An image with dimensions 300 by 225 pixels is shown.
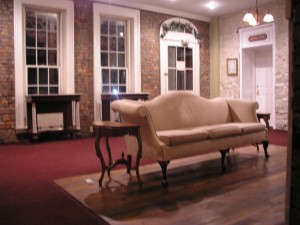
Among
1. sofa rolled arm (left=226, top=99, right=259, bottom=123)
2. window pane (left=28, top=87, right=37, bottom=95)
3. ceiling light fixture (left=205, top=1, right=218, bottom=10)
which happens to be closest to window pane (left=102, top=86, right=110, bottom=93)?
window pane (left=28, top=87, right=37, bottom=95)

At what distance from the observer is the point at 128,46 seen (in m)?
7.95

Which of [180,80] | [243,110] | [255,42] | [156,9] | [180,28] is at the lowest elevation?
[243,110]

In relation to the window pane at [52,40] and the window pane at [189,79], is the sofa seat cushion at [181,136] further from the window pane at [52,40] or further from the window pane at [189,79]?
the window pane at [189,79]

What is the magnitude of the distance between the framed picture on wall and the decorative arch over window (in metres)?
0.84

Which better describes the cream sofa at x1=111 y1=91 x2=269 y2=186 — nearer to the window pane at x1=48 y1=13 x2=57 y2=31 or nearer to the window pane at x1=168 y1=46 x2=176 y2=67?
the window pane at x1=48 y1=13 x2=57 y2=31

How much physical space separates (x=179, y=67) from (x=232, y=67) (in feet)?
4.86

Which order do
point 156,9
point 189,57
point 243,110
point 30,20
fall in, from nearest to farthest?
1. point 243,110
2. point 30,20
3. point 156,9
4. point 189,57

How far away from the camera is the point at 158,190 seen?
3.23 m

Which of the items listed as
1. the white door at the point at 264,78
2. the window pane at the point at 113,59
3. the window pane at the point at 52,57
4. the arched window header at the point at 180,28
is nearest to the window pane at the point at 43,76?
the window pane at the point at 52,57

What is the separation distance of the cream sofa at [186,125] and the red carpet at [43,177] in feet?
2.68

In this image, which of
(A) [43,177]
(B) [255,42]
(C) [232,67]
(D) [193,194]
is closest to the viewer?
(D) [193,194]

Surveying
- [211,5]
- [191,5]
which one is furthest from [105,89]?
[211,5]

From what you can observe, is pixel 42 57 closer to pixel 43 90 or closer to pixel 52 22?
pixel 43 90

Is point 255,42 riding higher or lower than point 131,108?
higher
